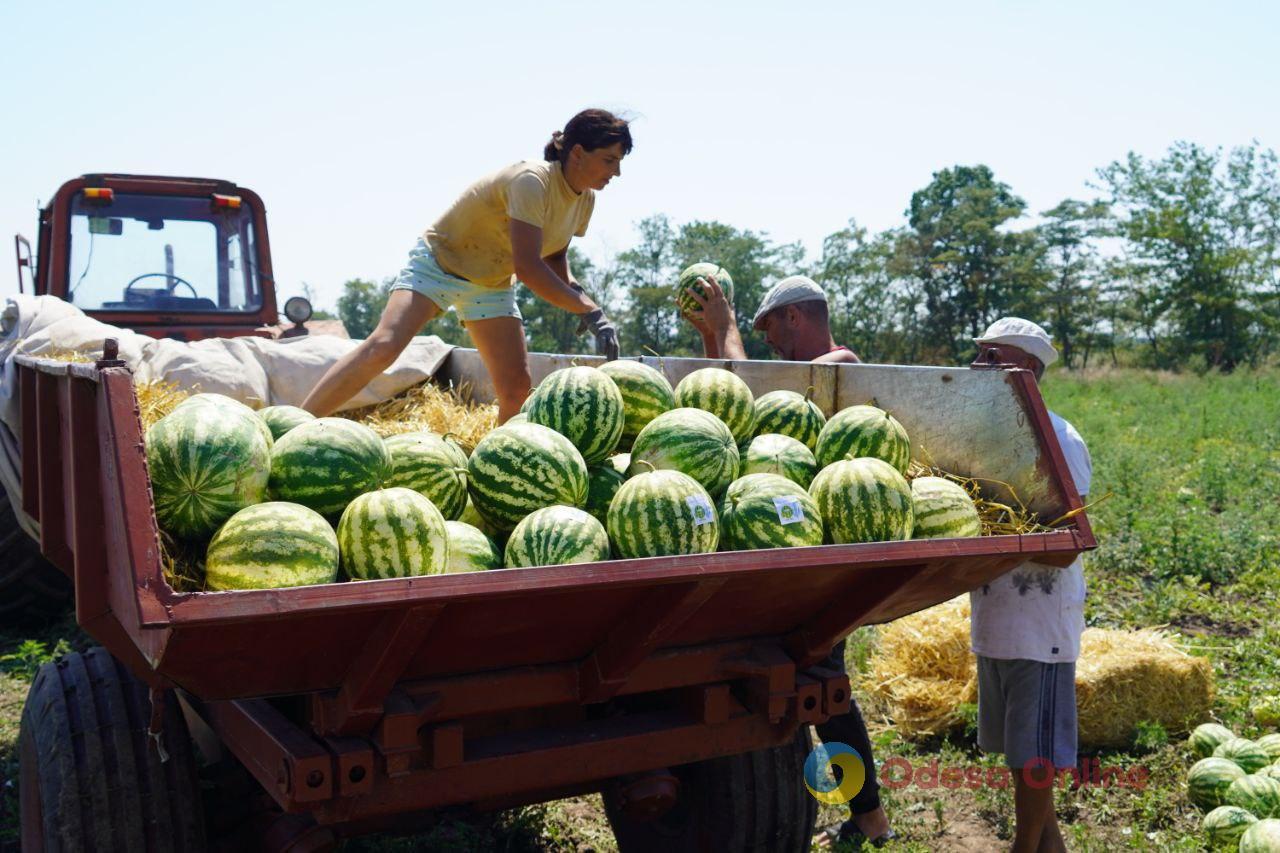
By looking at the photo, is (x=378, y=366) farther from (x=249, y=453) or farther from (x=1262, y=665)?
(x=1262, y=665)

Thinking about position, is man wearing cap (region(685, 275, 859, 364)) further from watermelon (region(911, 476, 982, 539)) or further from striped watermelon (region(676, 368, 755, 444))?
→ watermelon (region(911, 476, 982, 539))

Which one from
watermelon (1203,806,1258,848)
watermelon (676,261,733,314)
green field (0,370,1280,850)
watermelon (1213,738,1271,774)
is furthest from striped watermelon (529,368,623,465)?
watermelon (1213,738,1271,774)

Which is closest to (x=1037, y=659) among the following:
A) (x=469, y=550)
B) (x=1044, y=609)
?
(x=1044, y=609)

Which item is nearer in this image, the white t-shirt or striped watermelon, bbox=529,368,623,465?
striped watermelon, bbox=529,368,623,465

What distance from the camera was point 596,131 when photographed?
459 centimetres

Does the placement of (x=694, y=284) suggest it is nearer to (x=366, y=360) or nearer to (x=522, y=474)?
(x=366, y=360)

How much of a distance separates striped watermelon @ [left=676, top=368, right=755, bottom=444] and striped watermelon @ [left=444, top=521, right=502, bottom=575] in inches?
38.1

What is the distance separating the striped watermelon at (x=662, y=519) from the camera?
245 cm

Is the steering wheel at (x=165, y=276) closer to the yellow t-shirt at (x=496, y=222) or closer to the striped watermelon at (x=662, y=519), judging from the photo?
the yellow t-shirt at (x=496, y=222)

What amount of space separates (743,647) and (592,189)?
2855 millimetres

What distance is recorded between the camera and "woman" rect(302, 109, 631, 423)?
461 centimetres

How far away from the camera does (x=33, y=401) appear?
121 inches

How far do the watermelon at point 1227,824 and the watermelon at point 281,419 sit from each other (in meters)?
3.71

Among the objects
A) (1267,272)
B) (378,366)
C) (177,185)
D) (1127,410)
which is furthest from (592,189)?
(1267,272)
